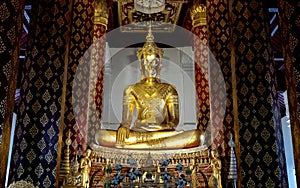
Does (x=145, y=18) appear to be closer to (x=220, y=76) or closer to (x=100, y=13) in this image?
(x=100, y=13)

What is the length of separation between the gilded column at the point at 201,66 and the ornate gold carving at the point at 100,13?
1706mm

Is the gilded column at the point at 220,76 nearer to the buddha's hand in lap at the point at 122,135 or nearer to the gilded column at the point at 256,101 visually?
the gilded column at the point at 256,101

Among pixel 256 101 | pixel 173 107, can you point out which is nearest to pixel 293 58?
pixel 256 101

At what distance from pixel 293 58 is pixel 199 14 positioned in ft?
14.6

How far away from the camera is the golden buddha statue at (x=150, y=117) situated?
533 centimetres

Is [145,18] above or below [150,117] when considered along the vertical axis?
above

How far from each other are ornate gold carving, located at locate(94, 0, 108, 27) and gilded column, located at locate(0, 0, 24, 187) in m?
4.04

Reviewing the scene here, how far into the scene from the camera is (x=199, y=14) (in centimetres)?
673

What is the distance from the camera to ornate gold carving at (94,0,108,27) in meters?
6.62

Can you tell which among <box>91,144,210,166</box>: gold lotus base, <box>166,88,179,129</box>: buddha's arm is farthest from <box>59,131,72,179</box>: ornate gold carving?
<box>166,88,179,129</box>: buddha's arm

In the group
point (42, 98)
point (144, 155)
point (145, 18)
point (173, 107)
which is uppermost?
point (145, 18)

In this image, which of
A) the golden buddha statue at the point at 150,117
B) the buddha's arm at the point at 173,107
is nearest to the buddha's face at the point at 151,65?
the golden buddha statue at the point at 150,117

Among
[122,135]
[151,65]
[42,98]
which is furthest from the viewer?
[151,65]

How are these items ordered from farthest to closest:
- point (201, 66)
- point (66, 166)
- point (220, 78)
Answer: point (201, 66)
point (220, 78)
point (66, 166)
